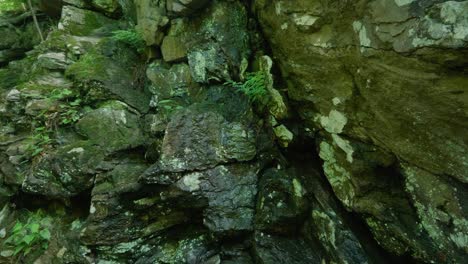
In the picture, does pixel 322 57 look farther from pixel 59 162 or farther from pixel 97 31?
pixel 97 31

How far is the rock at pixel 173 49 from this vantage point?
6.61m

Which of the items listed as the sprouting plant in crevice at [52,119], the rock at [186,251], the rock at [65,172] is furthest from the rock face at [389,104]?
the sprouting plant in crevice at [52,119]

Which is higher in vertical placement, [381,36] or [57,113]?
[381,36]

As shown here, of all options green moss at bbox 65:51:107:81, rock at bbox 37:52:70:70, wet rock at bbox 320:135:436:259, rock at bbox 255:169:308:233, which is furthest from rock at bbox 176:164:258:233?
rock at bbox 37:52:70:70

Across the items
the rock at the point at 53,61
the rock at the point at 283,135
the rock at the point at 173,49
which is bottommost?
the rock at the point at 283,135

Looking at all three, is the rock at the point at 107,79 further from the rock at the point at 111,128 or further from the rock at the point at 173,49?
the rock at the point at 173,49

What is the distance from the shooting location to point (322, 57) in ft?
13.0

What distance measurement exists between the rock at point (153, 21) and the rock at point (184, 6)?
334mm

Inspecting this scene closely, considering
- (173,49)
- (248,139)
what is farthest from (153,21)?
(248,139)

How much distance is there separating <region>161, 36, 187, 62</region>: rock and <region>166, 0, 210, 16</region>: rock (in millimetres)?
541

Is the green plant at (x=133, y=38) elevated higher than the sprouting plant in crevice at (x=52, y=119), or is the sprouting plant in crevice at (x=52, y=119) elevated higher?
the green plant at (x=133, y=38)

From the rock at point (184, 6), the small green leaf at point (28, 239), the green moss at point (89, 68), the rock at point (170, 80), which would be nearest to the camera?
the small green leaf at point (28, 239)

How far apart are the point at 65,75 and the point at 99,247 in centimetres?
432

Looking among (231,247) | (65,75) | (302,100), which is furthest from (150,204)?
(65,75)
